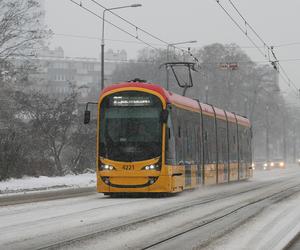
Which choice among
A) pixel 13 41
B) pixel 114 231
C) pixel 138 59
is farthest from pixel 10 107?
pixel 138 59

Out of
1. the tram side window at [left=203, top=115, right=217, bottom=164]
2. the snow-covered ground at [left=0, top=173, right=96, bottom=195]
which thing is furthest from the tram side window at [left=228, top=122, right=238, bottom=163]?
the snow-covered ground at [left=0, top=173, right=96, bottom=195]

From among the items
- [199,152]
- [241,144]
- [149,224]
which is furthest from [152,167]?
[241,144]

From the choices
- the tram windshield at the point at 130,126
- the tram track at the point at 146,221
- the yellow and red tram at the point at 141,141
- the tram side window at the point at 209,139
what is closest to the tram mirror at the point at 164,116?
the yellow and red tram at the point at 141,141

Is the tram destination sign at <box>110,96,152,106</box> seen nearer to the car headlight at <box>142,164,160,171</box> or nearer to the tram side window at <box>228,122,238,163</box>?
the car headlight at <box>142,164,160,171</box>

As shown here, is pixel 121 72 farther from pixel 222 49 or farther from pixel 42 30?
pixel 42 30

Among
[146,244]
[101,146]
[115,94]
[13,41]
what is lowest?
[146,244]

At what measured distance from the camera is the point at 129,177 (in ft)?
65.1

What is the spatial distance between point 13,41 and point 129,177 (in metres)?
17.7

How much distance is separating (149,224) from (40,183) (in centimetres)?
1707

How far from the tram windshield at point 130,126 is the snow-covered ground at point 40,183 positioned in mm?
5376

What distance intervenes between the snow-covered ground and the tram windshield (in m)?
5.38

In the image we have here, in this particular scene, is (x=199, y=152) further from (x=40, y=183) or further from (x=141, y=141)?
(x=40, y=183)

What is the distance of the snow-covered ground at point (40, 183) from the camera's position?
86.0 feet

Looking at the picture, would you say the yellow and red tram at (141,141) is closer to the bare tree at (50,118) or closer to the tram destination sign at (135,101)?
the tram destination sign at (135,101)
